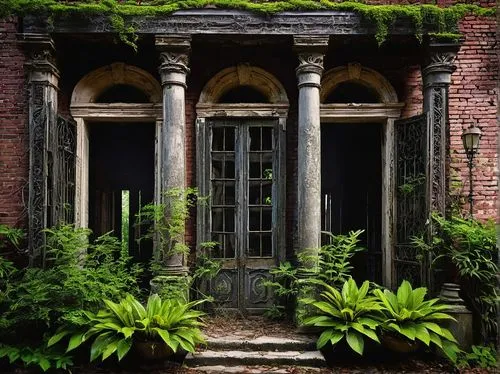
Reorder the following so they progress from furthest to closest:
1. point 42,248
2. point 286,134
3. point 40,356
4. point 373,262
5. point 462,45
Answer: point 373,262, point 286,134, point 462,45, point 42,248, point 40,356

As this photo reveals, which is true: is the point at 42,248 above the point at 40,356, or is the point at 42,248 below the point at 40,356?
above

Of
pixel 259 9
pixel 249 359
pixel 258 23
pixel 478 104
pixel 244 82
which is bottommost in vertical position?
pixel 249 359

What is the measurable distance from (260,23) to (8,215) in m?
4.76

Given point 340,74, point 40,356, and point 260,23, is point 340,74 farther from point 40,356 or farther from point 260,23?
point 40,356

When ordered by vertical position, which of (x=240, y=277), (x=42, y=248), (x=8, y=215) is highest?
(x=8, y=215)

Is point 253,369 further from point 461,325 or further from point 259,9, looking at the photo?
point 259,9

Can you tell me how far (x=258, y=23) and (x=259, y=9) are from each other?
7.4 inches

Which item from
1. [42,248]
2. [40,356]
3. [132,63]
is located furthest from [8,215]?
[132,63]

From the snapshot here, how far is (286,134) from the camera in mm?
7301

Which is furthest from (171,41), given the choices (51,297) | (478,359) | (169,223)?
(478,359)

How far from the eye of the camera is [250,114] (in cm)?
720

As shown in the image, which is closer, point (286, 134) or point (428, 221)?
point (428, 221)

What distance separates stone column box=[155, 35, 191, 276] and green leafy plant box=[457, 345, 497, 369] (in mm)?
3785

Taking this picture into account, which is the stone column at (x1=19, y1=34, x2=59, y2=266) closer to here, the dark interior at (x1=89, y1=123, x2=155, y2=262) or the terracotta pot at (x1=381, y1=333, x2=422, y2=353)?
the dark interior at (x1=89, y1=123, x2=155, y2=262)
